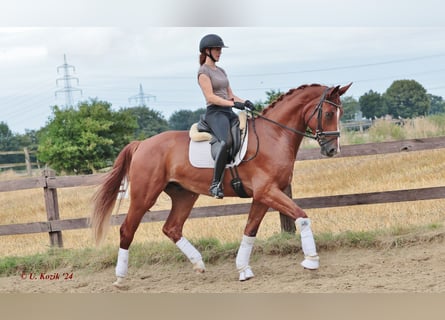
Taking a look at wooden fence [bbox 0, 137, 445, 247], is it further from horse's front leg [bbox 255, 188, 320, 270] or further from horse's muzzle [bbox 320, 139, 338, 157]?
horse's front leg [bbox 255, 188, 320, 270]

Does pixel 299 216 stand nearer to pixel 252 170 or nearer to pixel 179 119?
pixel 252 170

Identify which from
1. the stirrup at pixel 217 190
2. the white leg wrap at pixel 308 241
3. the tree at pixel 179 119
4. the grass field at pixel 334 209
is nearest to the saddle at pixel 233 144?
the stirrup at pixel 217 190

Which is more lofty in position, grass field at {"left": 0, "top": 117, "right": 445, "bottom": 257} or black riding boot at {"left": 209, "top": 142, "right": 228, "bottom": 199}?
black riding boot at {"left": 209, "top": 142, "right": 228, "bottom": 199}

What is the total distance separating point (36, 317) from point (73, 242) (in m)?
4.40

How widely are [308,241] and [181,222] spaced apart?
56.8 inches

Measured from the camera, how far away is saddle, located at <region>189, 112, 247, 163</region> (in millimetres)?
5555

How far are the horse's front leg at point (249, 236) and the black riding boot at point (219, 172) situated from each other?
0.39 m

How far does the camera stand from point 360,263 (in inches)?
234

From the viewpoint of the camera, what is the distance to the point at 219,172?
5.55 metres

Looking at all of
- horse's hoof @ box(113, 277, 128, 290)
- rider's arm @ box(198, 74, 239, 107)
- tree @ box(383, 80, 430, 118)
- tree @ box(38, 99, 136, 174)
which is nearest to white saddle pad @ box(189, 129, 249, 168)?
rider's arm @ box(198, 74, 239, 107)

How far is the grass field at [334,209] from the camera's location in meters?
7.16

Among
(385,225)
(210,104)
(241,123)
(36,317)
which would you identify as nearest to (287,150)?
(241,123)

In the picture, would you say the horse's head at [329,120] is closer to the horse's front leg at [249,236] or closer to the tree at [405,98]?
the horse's front leg at [249,236]

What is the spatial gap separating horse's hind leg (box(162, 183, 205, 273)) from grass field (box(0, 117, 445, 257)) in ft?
3.55
